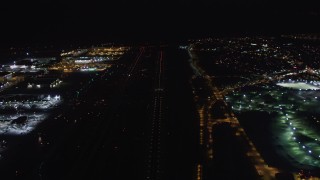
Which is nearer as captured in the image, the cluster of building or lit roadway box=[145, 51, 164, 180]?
lit roadway box=[145, 51, 164, 180]

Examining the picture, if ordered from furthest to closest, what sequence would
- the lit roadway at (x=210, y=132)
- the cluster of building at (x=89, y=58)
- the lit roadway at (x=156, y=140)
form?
the cluster of building at (x=89, y=58) < the lit roadway at (x=156, y=140) < the lit roadway at (x=210, y=132)

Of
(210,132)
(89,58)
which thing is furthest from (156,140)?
(89,58)

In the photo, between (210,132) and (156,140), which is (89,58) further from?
(210,132)

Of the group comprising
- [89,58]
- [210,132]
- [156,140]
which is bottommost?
[156,140]

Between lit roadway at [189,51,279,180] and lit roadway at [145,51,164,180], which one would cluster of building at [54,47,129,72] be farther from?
lit roadway at [189,51,279,180]

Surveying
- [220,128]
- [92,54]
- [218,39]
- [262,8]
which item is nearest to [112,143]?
[220,128]

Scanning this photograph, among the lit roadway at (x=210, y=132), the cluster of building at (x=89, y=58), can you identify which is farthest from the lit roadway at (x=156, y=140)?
the cluster of building at (x=89, y=58)

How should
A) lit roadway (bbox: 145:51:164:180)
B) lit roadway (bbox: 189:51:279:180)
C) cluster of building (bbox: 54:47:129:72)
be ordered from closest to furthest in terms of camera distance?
lit roadway (bbox: 189:51:279:180) → lit roadway (bbox: 145:51:164:180) → cluster of building (bbox: 54:47:129:72)

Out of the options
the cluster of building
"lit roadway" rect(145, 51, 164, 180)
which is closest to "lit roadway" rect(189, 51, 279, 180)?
"lit roadway" rect(145, 51, 164, 180)

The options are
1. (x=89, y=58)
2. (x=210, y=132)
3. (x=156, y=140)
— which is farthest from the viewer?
(x=89, y=58)

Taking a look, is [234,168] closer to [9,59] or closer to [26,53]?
[9,59]

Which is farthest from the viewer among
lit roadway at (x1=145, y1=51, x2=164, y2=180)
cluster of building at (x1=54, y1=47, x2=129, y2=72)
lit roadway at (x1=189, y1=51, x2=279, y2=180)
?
cluster of building at (x1=54, y1=47, x2=129, y2=72)

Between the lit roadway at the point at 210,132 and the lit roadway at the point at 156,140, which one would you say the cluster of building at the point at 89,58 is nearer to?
the lit roadway at the point at 156,140
